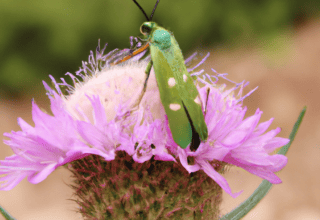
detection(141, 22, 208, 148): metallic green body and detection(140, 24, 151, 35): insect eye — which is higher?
detection(140, 24, 151, 35): insect eye

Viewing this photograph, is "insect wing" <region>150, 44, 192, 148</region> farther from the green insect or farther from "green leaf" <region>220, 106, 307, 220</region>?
"green leaf" <region>220, 106, 307, 220</region>

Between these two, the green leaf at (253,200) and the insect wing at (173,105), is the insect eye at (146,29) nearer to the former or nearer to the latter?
the insect wing at (173,105)

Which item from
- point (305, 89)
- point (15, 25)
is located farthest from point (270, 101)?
point (15, 25)

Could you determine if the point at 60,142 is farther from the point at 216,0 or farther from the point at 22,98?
the point at 22,98

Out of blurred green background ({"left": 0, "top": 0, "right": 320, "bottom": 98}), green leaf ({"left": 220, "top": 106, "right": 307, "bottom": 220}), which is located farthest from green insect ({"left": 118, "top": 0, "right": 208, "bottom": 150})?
blurred green background ({"left": 0, "top": 0, "right": 320, "bottom": 98})

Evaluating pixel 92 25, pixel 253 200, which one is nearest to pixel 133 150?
pixel 253 200

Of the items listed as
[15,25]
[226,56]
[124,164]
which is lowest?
[226,56]

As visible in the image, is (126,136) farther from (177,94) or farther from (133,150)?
(177,94)
